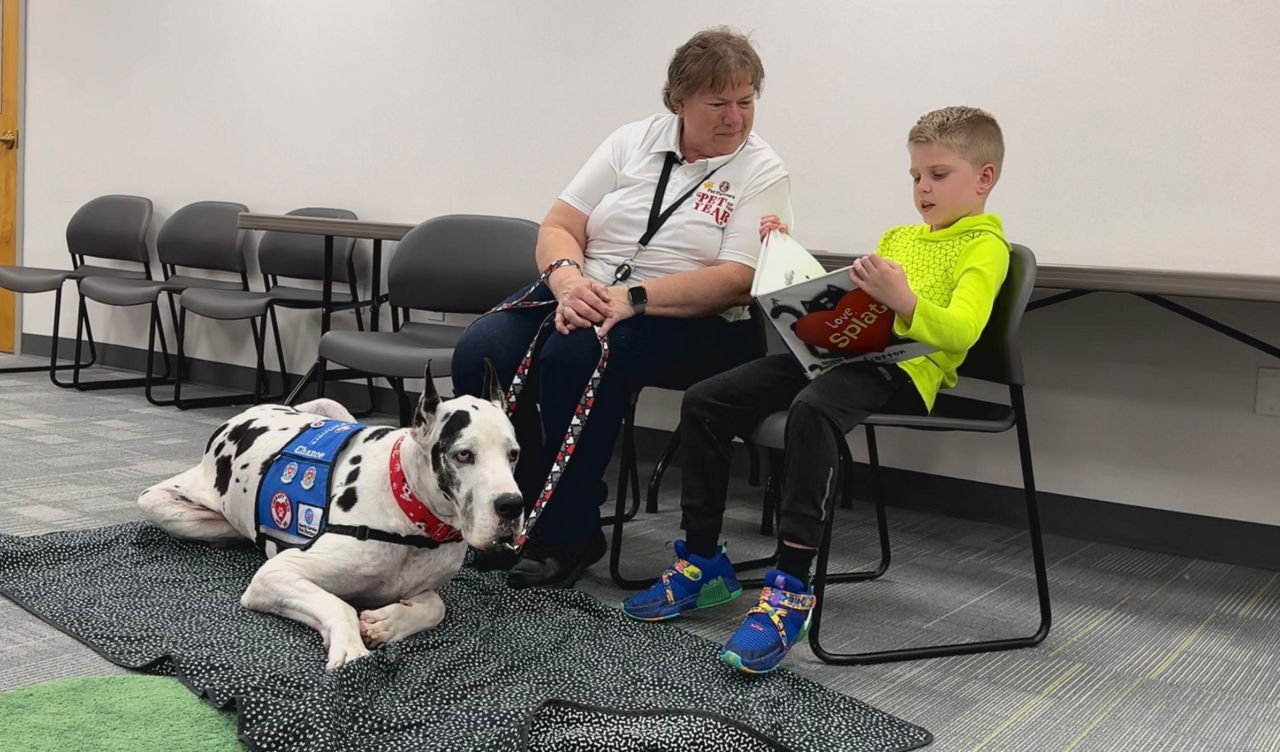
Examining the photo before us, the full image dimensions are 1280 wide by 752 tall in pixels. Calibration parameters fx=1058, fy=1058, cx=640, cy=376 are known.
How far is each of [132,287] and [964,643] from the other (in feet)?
13.4

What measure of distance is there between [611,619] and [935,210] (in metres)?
1.08

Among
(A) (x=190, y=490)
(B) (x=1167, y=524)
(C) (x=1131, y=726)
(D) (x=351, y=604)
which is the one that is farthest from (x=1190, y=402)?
(A) (x=190, y=490)

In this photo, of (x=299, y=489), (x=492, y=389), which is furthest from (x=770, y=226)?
(x=299, y=489)

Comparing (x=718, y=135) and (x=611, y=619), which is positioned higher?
(x=718, y=135)

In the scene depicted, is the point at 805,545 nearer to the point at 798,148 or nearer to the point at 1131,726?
the point at 1131,726

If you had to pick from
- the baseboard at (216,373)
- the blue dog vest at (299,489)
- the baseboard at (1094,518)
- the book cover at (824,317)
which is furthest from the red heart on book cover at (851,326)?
the baseboard at (216,373)

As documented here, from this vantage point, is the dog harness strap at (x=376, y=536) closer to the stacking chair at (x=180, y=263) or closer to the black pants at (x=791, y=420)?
the black pants at (x=791, y=420)

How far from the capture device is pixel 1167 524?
2.94m

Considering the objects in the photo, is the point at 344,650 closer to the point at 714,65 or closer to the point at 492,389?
the point at 492,389

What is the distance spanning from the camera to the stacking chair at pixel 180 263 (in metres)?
4.75

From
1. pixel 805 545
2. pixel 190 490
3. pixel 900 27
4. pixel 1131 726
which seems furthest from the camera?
pixel 900 27

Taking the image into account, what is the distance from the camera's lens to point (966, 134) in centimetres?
216

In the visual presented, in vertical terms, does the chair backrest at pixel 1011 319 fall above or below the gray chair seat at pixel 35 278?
above

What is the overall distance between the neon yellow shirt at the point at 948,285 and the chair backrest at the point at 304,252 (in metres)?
2.83
